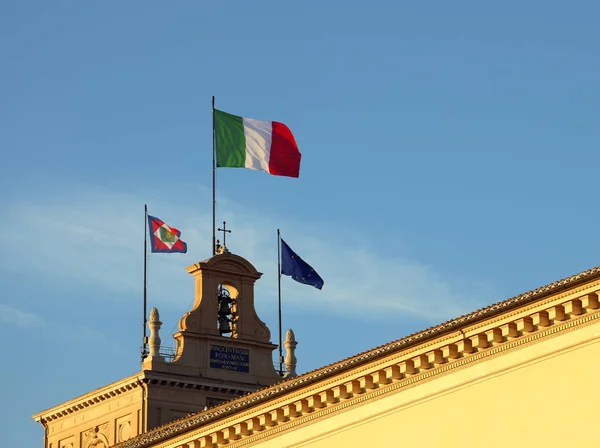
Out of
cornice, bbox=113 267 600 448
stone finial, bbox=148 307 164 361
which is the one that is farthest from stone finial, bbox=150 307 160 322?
cornice, bbox=113 267 600 448

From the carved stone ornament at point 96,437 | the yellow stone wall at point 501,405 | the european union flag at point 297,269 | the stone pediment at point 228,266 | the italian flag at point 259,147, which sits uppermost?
the italian flag at point 259,147

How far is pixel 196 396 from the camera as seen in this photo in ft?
185

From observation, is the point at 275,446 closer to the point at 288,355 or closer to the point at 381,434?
the point at 381,434

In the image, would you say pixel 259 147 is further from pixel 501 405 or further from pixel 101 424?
pixel 501 405

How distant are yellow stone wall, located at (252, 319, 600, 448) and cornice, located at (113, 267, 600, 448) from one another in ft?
0.96

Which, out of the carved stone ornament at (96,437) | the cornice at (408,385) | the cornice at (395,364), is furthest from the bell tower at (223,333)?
the cornice at (408,385)

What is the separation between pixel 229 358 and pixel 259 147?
664 cm

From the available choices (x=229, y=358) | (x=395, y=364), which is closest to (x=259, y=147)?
(x=229, y=358)

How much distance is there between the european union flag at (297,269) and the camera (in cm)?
6016

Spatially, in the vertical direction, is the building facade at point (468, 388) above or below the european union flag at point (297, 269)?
below

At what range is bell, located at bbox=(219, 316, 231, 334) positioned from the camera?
5819 centimetres

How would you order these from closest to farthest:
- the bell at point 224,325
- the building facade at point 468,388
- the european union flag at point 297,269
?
1. the building facade at point 468,388
2. the bell at point 224,325
3. the european union flag at point 297,269

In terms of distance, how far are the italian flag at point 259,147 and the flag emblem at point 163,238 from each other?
3.74 metres

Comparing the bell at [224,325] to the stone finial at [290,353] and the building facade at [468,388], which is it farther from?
the building facade at [468,388]
